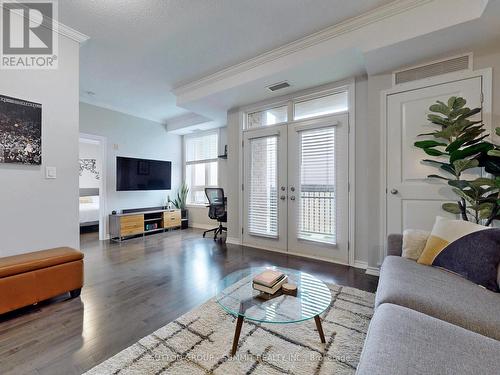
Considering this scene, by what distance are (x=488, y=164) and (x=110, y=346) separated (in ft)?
10.8

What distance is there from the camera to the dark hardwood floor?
1479 millimetres

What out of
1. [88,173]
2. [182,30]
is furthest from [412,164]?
[88,173]

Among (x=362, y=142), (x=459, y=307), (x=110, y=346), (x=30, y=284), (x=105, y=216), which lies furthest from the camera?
(x=105, y=216)

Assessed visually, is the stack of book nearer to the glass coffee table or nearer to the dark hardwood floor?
the glass coffee table

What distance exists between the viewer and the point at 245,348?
1496mm

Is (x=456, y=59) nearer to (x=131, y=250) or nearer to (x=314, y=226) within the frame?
(x=314, y=226)

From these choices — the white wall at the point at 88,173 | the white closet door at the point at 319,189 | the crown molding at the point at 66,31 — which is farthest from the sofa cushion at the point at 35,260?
the white wall at the point at 88,173

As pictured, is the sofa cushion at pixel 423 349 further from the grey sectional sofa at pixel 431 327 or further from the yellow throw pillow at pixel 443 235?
the yellow throw pillow at pixel 443 235

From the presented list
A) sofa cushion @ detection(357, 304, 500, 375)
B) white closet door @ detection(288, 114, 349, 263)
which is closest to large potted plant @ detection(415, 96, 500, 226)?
white closet door @ detection(288, 114, 349, 263)

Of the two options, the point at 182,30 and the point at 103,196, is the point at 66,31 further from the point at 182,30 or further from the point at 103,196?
the point at 103,196

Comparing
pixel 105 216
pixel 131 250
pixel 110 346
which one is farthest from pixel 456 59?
pixel 105 216

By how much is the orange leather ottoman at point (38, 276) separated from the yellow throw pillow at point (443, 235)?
9.89 ft

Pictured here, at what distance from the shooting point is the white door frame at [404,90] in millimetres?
2262

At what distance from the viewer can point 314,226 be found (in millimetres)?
3445
